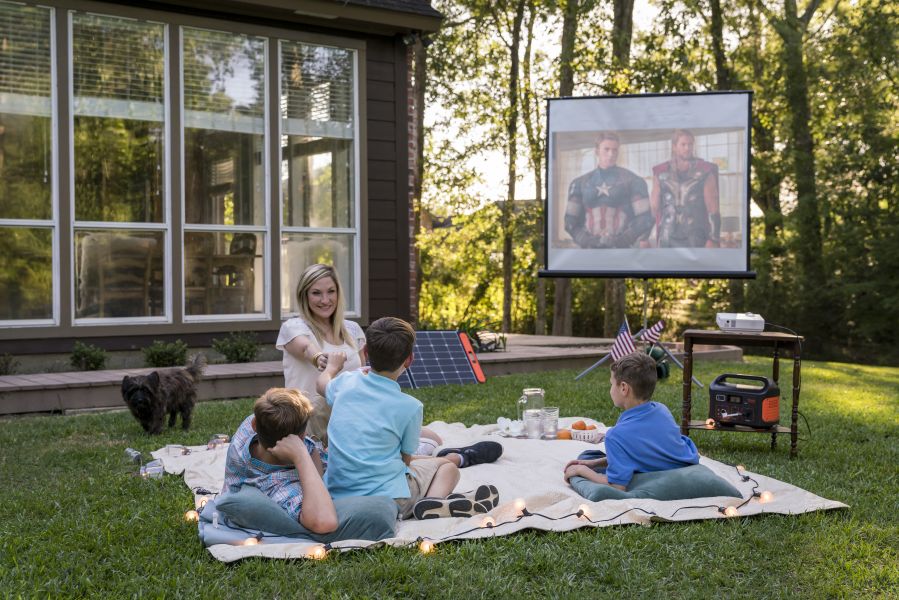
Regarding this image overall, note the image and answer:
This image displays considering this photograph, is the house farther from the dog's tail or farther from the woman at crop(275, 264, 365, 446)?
the woman at crop(275, 264, 365, 446)

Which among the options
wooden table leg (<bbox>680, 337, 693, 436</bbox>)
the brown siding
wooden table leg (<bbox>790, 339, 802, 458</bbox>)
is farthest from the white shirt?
the brown siding

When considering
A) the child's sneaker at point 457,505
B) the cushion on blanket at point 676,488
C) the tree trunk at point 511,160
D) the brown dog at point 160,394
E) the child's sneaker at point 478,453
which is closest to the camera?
the child's sneaker at point 457,505

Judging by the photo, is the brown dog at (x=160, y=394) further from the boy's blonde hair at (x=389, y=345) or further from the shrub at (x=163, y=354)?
the boy's blonde hair at (x=389, y=345)

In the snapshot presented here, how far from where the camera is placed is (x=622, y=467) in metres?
4.36

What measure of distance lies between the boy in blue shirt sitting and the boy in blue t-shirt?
1.01m

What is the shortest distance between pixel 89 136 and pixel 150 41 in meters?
1.17

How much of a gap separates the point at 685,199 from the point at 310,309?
5125 mm

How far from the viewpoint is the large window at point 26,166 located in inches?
327

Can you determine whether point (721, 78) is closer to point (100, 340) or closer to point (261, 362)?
point (261, 362)

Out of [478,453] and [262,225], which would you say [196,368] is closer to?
[478,453]

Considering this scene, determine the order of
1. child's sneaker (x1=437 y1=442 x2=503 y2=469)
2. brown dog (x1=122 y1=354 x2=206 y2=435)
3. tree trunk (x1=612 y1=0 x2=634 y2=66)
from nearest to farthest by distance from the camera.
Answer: child's sneaker (x1=437 y1=442 x2=503 y2=469), brown dog (x1=122 y1=354 x2=206 y2=435), tree trunk (x1=612 y1=0 x2=634 y2=66)

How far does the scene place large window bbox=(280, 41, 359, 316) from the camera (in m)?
9.78

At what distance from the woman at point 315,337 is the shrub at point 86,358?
174 inches

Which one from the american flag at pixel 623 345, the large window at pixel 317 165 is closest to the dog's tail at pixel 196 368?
the large window at pixel 317 165
